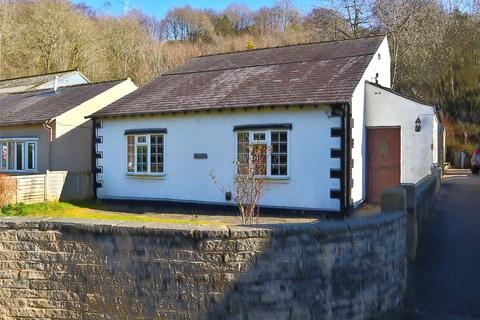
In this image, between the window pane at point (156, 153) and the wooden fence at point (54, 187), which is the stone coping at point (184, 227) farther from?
the wooden fence at point (54, 187)

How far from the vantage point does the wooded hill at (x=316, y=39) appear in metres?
36.0

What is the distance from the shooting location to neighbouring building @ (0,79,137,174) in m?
18.4

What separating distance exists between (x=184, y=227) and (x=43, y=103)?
1952cm

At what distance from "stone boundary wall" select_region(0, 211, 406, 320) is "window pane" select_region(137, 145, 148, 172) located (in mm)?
10548

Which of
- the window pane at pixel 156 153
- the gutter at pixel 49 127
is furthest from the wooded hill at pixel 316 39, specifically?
the window pane at pixel 156 153

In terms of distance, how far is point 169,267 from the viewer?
4492 mm

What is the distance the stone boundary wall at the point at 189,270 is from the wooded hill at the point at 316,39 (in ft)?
106

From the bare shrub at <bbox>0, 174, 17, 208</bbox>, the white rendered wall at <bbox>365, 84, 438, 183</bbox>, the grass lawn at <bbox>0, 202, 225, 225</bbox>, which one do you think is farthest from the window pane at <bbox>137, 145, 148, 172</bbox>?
the white rendered wall at <bbox>365, 84, 438, 183</bbox>

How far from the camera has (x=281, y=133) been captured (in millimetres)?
13203

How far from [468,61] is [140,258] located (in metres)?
42.1

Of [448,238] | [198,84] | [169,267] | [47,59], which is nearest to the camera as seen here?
[169,267]

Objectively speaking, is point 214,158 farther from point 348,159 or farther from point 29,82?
point 29,82

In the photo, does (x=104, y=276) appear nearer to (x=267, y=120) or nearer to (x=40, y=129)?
(x=267, y=120)

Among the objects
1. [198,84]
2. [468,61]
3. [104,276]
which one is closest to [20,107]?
[198,84]
